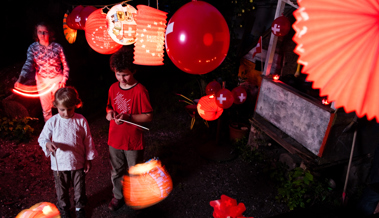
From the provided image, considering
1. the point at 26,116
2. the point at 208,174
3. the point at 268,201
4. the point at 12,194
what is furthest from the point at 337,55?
the point at 26,116

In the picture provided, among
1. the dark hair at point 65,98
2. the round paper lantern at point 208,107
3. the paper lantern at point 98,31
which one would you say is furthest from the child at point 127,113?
the round paper lantern at point 208,107

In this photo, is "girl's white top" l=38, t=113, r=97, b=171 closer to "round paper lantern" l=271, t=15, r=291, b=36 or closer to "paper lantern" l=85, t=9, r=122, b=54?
"paper lantern" l=85, t=9, r=122, b=54

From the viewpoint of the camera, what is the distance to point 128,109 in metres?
3.55

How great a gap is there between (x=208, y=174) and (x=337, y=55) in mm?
4658

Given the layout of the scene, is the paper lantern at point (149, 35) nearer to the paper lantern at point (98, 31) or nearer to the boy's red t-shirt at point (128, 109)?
the boy's red t-shirt at point (128, 109)

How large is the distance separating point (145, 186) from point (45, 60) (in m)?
3.80

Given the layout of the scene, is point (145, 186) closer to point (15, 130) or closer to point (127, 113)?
point (127, 113)

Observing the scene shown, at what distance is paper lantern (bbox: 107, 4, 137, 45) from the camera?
3572 millimetres

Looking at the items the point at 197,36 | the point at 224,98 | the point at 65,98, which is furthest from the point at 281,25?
the point at 65,98

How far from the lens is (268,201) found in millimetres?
4781

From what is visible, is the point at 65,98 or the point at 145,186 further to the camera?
the point at 145,186

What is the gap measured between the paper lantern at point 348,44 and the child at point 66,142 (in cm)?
305

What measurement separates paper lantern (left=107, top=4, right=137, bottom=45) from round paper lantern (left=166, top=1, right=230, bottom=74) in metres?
1.43

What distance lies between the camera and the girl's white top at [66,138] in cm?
329
